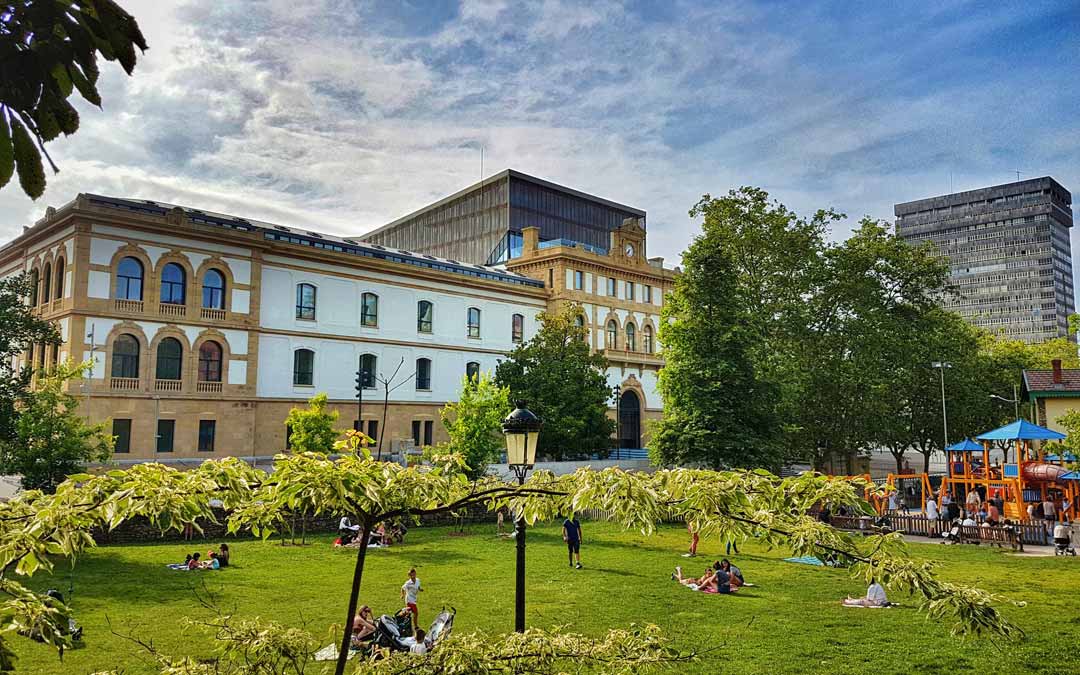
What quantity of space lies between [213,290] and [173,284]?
6.32ft

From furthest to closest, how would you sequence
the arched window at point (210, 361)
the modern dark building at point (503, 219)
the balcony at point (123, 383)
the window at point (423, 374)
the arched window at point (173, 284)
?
the modern dark building at point (503, 219) → the window at point (423, 374) → the arched window at point (210, 361) → the arched window at point (173, 284) → the balcony at point (123, 383)

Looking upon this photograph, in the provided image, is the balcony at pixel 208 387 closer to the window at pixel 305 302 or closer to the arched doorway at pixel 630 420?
the window at pixel 305 302

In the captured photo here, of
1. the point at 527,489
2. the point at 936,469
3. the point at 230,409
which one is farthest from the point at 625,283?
the point at 527,489

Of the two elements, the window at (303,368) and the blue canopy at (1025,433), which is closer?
the blue canopy at (1025,433)

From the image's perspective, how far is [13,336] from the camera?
2998cm

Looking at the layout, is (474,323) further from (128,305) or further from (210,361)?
(128,305)

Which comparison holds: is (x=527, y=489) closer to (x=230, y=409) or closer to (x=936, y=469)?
(x=230, y=409)

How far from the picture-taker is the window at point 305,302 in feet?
141

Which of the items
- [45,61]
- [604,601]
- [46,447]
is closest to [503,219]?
[46,447]

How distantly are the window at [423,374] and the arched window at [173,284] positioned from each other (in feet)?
48.0

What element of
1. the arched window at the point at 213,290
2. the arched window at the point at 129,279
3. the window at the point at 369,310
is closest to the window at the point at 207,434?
the arched window at the point at 213,290

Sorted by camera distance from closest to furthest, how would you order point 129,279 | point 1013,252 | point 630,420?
point 129,279 < point 630,420 < point 1013,252

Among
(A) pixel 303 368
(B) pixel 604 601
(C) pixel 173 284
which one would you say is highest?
(C) pixel 173 284

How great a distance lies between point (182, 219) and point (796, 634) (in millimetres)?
34514
